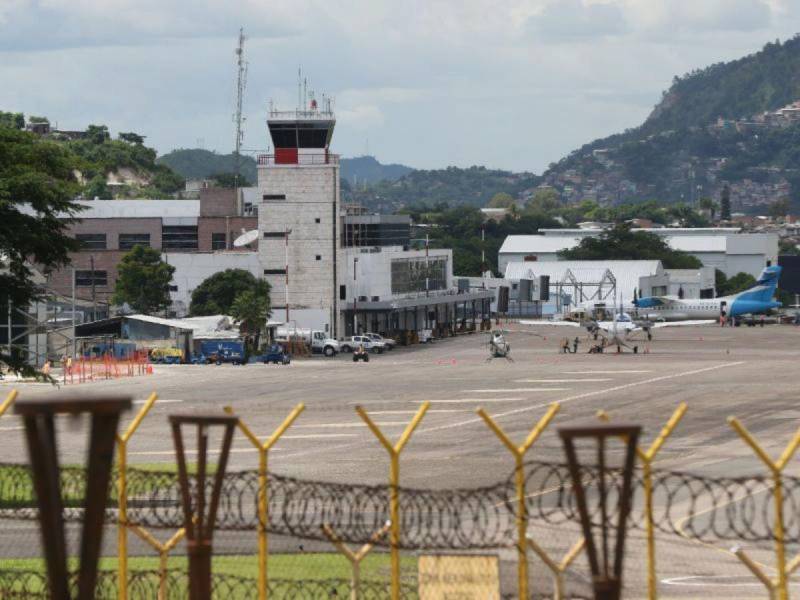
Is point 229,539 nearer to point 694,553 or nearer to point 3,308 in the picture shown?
point 694,553

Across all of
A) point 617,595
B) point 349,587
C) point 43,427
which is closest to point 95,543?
point 43,427

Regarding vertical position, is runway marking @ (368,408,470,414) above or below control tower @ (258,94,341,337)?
below

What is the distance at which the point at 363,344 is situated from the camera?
4628 inches

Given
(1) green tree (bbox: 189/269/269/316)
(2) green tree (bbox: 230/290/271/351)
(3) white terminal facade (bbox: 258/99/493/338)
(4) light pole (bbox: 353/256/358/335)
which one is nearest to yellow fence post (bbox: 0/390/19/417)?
(2) green tree (bbox: 230/290/271/351)

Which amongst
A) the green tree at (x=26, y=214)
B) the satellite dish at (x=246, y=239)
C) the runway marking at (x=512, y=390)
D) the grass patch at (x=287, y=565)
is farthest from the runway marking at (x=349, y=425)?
the satellite dish at (x=246, y=239)

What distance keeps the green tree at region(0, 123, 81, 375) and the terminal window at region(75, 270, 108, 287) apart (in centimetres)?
11764

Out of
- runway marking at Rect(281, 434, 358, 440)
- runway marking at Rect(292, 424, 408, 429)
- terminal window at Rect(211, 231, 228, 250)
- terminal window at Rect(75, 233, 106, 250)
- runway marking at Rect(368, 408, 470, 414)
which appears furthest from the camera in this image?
terminal window at Rect(211, 231, 228, 250)

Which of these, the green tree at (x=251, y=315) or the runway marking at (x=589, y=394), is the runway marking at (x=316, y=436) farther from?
the green tree at (x=251, y=315)

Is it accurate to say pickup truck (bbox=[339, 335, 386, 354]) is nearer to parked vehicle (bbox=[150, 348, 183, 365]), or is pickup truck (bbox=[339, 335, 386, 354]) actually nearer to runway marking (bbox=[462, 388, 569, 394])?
parked vehicle (bbox=[150, 348, 183, 365])

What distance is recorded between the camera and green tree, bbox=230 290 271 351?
114 m

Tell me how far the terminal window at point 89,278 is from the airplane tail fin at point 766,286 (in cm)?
6440

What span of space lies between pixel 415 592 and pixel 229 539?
252 inches

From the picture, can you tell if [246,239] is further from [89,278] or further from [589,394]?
[589,394]

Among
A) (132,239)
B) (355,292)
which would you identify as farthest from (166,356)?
(132,239)
